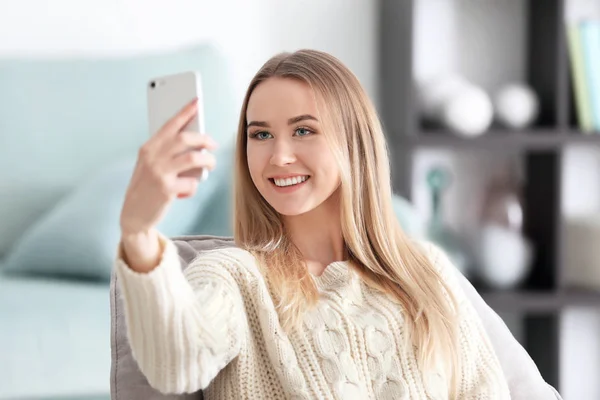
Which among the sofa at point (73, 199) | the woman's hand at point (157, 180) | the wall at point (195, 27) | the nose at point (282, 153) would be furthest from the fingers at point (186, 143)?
the wall at point (195, 27)

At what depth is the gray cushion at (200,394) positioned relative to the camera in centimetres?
110

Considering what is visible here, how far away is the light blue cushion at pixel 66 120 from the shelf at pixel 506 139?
1.80 ft

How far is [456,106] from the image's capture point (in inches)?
99.6

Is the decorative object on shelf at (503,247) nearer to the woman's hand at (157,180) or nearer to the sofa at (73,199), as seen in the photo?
the sofa at (73,199)

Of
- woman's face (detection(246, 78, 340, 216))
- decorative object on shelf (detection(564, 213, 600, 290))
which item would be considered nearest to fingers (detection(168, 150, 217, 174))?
woman's face (detection(246, 78, 340, 216))

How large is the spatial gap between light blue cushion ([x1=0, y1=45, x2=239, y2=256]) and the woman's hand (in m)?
1.50

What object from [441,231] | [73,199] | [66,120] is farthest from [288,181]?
[441,231]

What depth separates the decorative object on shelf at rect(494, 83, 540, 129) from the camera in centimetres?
261

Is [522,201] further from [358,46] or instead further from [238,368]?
[238,368]

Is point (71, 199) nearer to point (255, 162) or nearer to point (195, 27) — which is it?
point (195, 27)

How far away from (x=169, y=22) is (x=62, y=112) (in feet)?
1.62

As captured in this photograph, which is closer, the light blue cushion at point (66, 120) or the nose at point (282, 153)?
the nose at point (282, 153)

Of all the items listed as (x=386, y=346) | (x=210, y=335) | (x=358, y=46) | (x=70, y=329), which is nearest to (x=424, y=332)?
(x=386, y=346)

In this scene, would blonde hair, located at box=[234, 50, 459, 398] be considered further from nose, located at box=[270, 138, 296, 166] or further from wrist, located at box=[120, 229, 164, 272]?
wrist, located at box=[120, 229, 164, 272]
